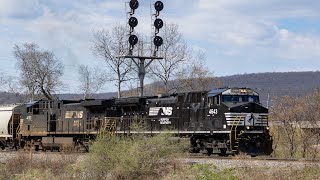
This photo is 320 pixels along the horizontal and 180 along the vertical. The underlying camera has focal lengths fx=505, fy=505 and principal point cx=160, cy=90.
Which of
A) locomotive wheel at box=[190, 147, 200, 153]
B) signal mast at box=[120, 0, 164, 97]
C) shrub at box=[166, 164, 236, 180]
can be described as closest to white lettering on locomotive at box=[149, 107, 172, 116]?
locomotive wheel at box=[190, 147, 200, 153]

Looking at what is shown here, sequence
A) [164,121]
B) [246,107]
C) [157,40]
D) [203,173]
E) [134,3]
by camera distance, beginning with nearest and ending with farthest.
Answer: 1. [203,173]
2. [246,107]
3. [164,121]
4. [134,3]
5. [157,40]

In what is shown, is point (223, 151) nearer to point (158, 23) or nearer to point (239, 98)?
point (239, 98)

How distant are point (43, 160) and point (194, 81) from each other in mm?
36433

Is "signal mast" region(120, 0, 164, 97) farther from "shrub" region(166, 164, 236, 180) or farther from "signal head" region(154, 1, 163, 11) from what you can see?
"shrub" region(166, 164, 236, 180)

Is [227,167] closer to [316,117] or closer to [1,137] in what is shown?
[316,117]

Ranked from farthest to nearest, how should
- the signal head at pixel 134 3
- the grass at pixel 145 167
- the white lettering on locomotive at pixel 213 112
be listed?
the signal head at pixel 134 3, the white lettering on locomotive at pixel 213 112, the grass at pixel 145 167

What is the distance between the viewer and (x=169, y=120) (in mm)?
25094

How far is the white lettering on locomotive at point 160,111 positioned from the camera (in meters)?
25.2

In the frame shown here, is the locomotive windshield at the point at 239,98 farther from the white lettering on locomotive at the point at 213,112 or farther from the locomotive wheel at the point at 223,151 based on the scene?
the locomotive wheel at the point at 223,151

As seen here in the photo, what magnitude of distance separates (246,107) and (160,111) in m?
4.76

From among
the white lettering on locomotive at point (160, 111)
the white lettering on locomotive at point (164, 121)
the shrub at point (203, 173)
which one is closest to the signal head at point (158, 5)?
the white lettering on locomotive at point (160, 111)

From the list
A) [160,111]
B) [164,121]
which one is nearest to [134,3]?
[160,111]

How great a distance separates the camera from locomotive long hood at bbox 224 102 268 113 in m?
22.5

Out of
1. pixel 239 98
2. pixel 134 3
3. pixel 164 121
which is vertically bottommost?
pixel 164 121
